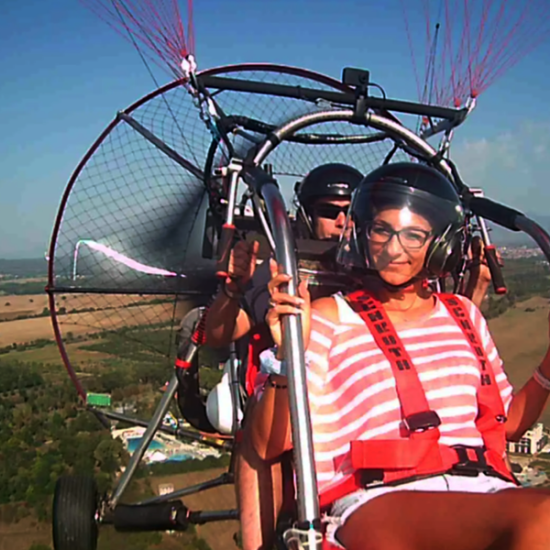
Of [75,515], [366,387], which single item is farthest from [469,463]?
[75,515]

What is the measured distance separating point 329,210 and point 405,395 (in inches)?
58.9

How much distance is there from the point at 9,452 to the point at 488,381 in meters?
11.3

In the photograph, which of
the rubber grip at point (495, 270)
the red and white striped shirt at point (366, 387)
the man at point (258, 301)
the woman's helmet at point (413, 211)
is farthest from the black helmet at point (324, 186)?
the red and white striped shirt at point (366, 387)

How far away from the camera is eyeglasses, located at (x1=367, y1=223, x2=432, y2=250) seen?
218 cm

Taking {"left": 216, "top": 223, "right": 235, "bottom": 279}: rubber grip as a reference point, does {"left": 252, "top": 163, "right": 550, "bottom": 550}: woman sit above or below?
below

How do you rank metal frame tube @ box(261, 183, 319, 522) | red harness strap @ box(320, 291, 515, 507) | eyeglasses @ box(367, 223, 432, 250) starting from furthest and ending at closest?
eyeglasses @ box(367, 223, 432, 250) → red harness strap @ box(320, 291, 515, 507) → metal frame tube @ box(261, 183, 319, 522)

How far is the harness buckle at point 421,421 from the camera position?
75.5 inches

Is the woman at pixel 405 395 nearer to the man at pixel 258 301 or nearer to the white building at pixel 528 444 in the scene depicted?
the man at pixel 258 301

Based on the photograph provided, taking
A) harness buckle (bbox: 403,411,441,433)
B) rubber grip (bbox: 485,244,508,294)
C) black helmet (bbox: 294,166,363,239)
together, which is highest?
black helmet (bbox: 294,166,363,239)

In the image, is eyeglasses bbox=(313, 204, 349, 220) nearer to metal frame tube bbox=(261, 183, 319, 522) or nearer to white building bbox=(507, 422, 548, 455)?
white building bbox=(507, 422, 548, 455)

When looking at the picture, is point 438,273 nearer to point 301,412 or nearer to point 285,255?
point 285,255

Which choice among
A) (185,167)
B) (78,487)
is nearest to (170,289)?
(185,167)

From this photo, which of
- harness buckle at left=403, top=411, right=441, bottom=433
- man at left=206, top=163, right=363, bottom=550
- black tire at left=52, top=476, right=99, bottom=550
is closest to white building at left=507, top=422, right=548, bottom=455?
harness buckle at left=403, top=411, right=441, bottom=433

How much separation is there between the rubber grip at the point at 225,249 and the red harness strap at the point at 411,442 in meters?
0.59
